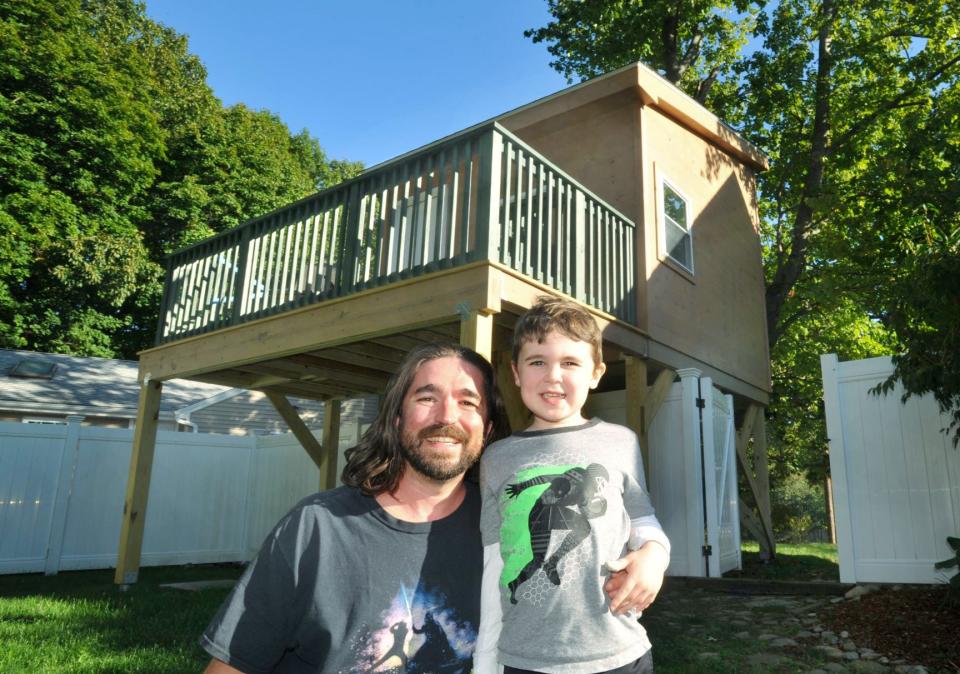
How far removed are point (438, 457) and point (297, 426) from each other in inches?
300

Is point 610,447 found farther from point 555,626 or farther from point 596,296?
point 596,296

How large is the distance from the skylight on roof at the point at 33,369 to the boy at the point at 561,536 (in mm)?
16086

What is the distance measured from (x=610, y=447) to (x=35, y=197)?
22.6 meters

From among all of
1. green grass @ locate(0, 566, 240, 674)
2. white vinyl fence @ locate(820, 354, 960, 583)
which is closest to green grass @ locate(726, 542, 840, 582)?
white vinyl fence @ locate(820, 354, 960, 583)

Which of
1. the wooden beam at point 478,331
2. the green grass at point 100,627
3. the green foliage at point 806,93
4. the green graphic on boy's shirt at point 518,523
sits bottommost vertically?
the green grass at point 100,627

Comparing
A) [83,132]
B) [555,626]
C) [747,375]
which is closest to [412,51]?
[83,132]

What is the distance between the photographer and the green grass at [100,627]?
4070 mm

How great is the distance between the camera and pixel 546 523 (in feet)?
6.30

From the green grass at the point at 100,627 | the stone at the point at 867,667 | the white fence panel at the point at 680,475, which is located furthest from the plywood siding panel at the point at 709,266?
the green grass at the point at 100,627

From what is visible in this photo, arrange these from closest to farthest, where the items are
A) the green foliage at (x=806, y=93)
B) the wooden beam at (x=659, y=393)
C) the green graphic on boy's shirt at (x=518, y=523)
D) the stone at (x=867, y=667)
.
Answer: the green graphic on boy's shirt at (x=518, y=523) < the stone at (x=867, y=667) < the wooden beam at (x=659, y=393) < the green foliage at (x=806, y=93)

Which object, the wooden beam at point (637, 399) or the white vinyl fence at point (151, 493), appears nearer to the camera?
the wooden beam at point (637, 399)

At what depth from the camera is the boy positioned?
1.83 metres

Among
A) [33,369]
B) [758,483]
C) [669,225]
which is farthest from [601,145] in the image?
[33,369]

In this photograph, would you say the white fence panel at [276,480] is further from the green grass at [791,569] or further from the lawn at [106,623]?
the green grass at [791,569]
